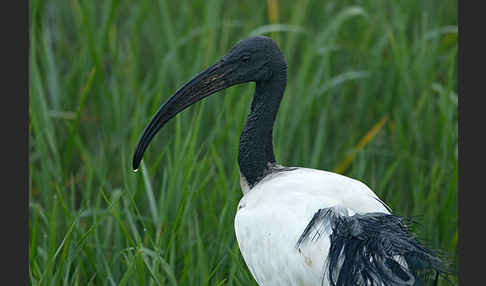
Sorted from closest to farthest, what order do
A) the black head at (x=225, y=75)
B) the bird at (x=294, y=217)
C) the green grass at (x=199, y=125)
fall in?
the bird at (x=294, y=217), the black head at (x=225, y=75), the green grass at (x=199, y=125)

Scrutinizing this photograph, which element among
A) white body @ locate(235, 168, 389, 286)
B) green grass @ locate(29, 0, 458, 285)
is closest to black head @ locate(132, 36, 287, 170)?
green grass @ locate(29, 0, 458, 285)

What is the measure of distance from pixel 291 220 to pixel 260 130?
22.5 inches

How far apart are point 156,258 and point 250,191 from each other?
1.60 ft

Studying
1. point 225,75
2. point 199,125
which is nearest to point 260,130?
point 225,75

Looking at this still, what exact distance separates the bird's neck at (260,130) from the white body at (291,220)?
0.18 metres

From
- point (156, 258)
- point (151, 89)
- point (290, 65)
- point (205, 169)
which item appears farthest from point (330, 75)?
point (156, 258)

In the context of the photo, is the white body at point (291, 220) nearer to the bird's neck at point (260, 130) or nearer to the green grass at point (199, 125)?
the bird's neck at point (260, 130)

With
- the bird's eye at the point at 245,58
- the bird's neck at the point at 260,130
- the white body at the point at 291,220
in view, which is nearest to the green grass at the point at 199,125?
the bird's neck at the point at 260,130

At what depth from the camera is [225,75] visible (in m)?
3.15

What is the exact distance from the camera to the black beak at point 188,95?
313cm

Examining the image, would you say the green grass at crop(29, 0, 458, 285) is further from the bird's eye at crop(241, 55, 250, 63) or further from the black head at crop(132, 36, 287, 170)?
the bird's eye at crop(241, 55, 250, 63)

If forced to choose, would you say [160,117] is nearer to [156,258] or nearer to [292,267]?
[156,258]

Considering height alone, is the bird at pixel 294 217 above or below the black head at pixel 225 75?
below

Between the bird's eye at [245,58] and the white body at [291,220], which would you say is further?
the bird's eye at [245,58]
